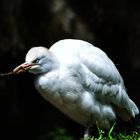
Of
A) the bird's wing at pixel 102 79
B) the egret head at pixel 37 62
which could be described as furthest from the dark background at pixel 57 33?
the egret head at pixel 37 62

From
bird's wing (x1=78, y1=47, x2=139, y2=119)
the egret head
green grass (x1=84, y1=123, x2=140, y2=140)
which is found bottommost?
green grass (x1=84, y1=123, x2=140, y2=140)

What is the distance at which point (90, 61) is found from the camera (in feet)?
12.5

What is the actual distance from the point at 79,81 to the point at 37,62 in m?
0.32

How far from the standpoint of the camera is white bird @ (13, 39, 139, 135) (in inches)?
144

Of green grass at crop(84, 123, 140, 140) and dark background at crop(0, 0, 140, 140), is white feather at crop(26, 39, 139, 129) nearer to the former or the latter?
green grass at crop(84, 123, 140, 140)

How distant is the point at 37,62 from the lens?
3.62 m

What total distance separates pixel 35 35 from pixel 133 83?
1.08m

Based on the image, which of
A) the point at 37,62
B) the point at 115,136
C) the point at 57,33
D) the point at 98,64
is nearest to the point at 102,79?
the point at 98,64

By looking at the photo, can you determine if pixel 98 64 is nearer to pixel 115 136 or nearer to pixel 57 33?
pixel 115 136

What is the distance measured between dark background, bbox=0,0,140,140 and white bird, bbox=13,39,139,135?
1.86m

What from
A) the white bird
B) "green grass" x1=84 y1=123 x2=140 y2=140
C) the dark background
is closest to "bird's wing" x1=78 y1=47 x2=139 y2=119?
the white bird

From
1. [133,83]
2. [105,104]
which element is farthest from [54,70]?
[133,83]

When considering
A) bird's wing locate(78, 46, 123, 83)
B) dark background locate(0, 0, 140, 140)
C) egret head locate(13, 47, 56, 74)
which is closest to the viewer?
egret head locate(13, 47, 56, 74)

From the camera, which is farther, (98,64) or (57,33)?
(57,33)
